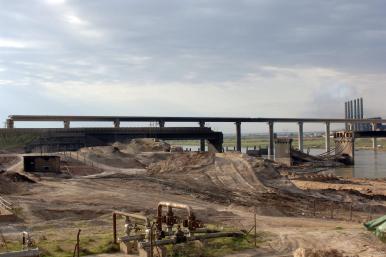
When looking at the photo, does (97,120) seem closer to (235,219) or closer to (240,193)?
(240,193)

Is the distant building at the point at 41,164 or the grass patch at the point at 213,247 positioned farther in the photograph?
the distant building at the point at 41,164

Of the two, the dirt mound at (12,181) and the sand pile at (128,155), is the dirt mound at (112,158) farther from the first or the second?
the dirt mound at (12,181)

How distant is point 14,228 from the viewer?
75.4 feet

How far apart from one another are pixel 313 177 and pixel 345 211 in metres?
32.6

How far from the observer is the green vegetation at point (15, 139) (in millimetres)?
78688

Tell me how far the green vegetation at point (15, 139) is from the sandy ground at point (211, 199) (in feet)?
82.0

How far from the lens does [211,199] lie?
121 feet

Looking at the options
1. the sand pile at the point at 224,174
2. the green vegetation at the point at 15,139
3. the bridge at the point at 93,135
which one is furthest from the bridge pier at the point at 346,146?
the sand pile at the point at 224,174

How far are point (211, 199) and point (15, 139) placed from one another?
170 feet

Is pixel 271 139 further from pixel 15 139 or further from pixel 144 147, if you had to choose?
pixel 15 139

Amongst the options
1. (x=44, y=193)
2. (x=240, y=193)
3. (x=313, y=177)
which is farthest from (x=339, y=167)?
(x=44, y=193)

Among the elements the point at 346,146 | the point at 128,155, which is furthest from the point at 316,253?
the point at 346,146

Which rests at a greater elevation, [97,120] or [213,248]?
[97,120]

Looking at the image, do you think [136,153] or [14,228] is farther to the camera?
[136,153]
